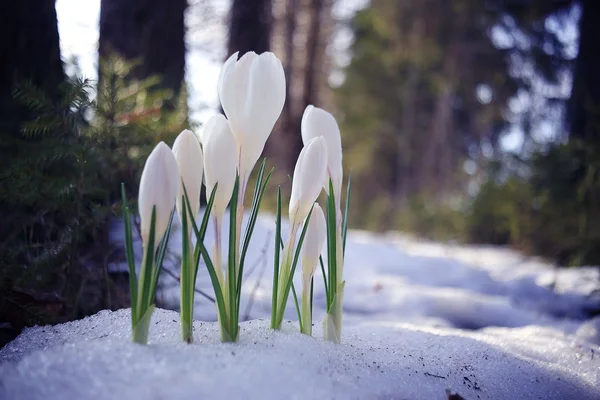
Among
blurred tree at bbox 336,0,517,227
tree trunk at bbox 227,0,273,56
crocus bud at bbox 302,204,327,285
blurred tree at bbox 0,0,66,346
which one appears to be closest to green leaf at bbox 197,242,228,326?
crocus bud at bbox 302,204,327,285

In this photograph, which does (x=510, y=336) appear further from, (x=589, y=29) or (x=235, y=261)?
(x=589, y=29)

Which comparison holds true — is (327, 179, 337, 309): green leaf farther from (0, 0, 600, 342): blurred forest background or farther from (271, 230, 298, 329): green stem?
(0, 0, 600, 342): blurred forest background

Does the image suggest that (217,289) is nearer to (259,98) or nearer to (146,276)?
(146,276)

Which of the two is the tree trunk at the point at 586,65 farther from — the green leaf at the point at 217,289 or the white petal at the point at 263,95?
the green leaf at the point at 217,289

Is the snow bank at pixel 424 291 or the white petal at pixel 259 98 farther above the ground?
the white petal at pixel 259 98

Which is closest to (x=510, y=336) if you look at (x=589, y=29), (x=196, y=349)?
(x=196, y=349)

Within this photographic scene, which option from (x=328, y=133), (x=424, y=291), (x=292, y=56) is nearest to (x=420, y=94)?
(x=292, y=56)

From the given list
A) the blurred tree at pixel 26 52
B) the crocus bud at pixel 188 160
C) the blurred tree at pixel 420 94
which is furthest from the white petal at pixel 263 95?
the blurred tree at pixel 420 94
